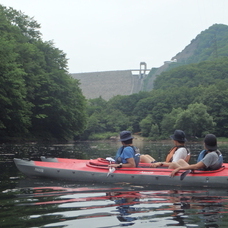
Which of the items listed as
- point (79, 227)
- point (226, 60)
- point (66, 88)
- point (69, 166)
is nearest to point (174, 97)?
point (226, 60)

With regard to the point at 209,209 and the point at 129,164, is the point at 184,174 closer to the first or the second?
the point at 129,164

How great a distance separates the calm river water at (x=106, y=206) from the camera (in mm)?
5332

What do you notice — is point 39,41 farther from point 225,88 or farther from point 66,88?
point 225,88

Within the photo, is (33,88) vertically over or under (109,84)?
under

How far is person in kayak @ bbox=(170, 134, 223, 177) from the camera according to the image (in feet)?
27.5

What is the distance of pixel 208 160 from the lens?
340 inches

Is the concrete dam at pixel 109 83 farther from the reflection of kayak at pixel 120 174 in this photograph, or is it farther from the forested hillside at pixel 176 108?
the reflection of kayak at pixel 120 174

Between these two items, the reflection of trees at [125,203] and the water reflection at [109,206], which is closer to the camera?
the water reflection at [109,206]

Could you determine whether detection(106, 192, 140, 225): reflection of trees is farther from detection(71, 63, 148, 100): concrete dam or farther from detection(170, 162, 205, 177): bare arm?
detection(71, 63, 148, 100): concrete dam

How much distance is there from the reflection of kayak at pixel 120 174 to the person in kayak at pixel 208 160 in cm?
15

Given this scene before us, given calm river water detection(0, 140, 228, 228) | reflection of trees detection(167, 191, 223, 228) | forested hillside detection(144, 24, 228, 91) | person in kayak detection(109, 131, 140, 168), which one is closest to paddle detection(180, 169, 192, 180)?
calm river water detection(0, 140, 228, 228)

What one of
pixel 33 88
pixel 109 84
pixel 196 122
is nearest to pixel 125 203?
pixel 33 88

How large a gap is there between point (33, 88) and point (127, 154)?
25285mm

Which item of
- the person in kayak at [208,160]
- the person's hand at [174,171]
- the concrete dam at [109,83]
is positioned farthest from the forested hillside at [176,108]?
the person's hand at [174,171]
